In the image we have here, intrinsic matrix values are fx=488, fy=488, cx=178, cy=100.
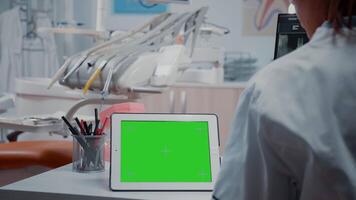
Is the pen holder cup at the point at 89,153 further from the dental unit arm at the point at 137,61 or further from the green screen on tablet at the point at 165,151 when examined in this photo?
the dental unit arm at the point at 137,61

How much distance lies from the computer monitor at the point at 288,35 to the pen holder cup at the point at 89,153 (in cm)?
50

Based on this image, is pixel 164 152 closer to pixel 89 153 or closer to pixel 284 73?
pixel 89 153

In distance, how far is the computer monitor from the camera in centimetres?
121

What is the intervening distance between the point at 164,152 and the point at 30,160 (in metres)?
0.59

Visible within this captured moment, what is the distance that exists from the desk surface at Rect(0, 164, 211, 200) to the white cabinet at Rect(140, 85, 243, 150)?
1.75 m

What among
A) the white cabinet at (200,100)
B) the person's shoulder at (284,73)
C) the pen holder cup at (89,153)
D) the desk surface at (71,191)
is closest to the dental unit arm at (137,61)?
the pen holder cup at (89,153)

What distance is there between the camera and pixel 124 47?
1.81 meters

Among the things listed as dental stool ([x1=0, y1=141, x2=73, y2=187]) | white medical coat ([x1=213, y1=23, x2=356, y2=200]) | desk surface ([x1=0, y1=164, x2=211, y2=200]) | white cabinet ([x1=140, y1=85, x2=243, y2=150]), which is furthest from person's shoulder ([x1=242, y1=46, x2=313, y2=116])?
white cabinet ([x1=140, y1=85, x2=243, y2=150])

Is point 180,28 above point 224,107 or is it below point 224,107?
above

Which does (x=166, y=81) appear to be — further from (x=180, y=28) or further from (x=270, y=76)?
(x=270, y=76)

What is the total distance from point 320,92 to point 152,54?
4.17 ft

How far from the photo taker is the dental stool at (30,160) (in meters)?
1.46

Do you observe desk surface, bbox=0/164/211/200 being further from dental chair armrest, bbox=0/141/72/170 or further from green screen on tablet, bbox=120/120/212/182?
dental chair armrest, bbox=0/141/72/170

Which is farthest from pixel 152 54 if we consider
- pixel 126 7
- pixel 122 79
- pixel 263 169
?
pixel 126 7
